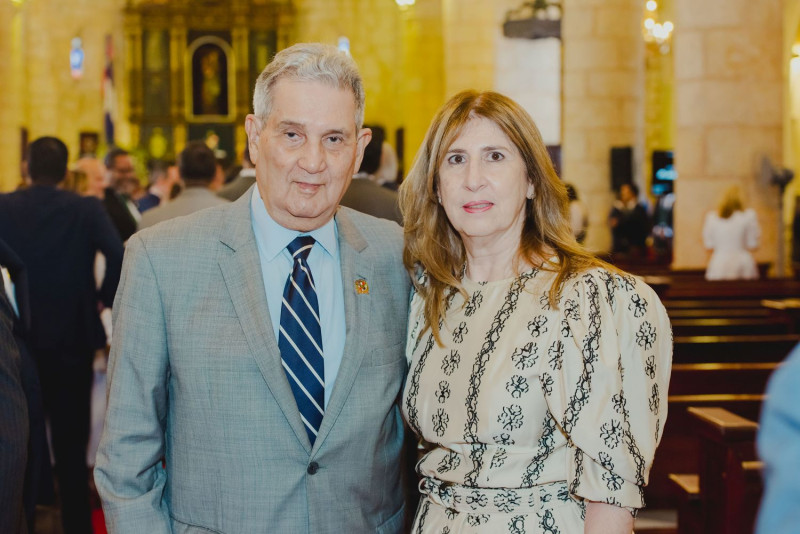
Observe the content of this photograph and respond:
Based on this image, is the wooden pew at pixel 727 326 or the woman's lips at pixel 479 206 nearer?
the woman's lips at pixel 479 206

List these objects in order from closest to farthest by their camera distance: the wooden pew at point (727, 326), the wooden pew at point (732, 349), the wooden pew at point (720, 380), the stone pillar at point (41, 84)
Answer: the wooden pew at point (720, 380)
the wooden pew at point (732, 349)
the wooden pew at point (727, 326)
the stone pillar at point (41, 84)

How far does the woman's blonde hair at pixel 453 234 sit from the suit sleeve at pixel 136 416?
632 millimetres

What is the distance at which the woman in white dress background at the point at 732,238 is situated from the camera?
10.5m

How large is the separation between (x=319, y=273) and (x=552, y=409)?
0.62 metres

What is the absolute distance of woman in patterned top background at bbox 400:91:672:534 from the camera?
80.0 inches

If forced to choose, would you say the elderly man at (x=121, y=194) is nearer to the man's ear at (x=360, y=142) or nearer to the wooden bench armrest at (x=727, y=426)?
the wooden bench armrest at (x=727, y=426)

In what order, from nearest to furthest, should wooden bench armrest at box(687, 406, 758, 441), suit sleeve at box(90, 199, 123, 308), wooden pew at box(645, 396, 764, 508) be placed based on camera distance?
1. wooden bench armrest at box(687, 406, 758, 441)
2. wooden pew at box(645, 396, 764, 508)
3. suit sleeve at box(90, 199, 123, 308)

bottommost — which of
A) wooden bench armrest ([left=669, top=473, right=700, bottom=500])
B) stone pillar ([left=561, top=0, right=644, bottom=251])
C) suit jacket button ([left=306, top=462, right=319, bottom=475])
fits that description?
wooden bench armrest ([left=669, top=473, right=700, bottom=500])

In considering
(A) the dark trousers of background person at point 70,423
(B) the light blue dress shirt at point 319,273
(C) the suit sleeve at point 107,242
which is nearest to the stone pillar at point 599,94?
(C) the suit sleeve at point 107,242

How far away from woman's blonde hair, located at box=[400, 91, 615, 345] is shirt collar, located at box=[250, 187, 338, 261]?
0.77 ft

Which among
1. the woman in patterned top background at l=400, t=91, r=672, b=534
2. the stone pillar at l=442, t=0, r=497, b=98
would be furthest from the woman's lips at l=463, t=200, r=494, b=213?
Result: the stone pillar at l=442, t=0, r=497, b=98

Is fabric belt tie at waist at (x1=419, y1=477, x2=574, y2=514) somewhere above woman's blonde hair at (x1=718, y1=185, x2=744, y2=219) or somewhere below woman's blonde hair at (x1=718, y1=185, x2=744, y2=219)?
below

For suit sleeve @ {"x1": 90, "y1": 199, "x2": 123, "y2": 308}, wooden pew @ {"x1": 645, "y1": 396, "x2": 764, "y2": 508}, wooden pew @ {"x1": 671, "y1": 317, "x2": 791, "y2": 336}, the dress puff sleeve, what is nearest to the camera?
the dress puff sleeve

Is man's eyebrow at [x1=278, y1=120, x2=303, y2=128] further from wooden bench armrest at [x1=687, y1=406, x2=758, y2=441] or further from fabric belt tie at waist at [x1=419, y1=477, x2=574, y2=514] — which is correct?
wooden bench armrest at [x1=687, y1=406, x2=758, y2=441]
